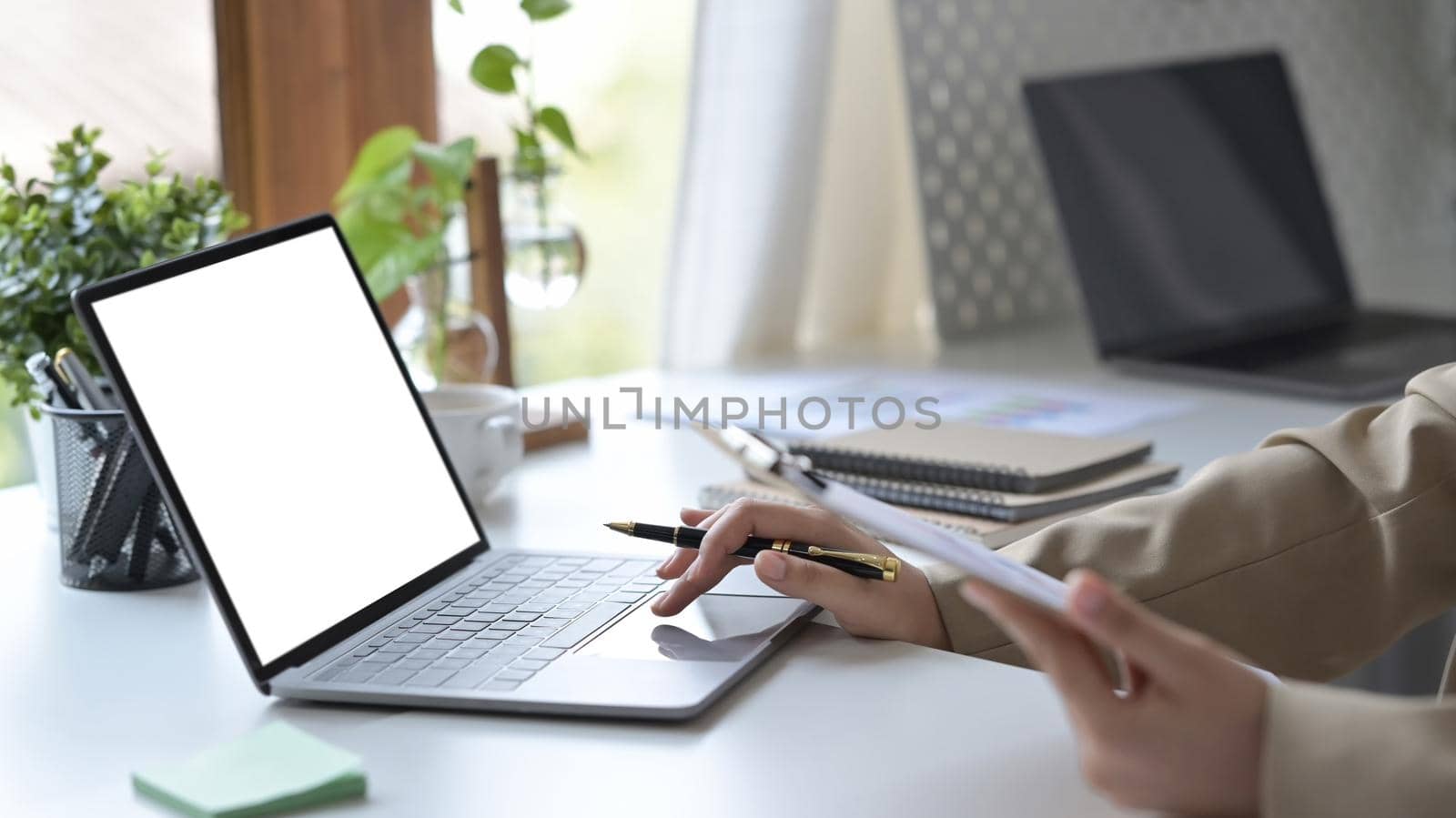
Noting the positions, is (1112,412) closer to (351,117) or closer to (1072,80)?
(1072,80)

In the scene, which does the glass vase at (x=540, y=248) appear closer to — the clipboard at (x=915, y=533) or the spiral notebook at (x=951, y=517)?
the spiral notebook at (x=951, y=517)

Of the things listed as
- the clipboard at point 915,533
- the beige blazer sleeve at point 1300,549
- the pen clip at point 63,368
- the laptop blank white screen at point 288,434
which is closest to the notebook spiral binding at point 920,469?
the beige blazer sleeve at point 1300,549

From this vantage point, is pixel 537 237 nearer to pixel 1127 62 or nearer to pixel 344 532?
pixel 344 532

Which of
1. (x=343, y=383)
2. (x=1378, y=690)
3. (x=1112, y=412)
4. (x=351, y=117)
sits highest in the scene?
(x=351, y=117)

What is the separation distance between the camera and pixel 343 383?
2.78 feet

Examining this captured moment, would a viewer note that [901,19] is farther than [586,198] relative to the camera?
No

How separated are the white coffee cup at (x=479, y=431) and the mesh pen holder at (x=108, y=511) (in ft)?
0.69

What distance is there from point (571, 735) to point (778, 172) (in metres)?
1.06

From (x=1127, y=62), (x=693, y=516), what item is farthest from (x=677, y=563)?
(x=1127, y=62)

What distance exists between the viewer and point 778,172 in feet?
5.29

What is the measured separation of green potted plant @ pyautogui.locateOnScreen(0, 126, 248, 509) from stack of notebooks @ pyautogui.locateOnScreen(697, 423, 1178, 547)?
414 mm

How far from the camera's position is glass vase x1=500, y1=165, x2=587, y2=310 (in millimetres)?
1377

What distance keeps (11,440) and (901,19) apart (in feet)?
3.45

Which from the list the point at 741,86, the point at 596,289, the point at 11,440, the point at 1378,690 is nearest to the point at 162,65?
the point at 11,440
